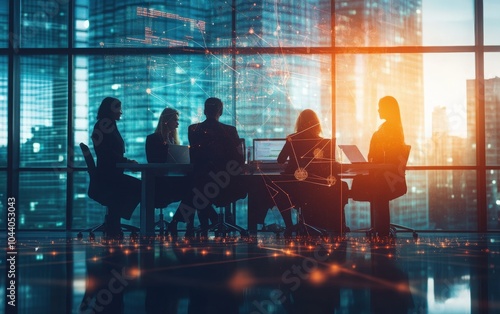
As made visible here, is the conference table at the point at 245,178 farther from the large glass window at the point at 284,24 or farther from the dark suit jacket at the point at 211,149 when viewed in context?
the large glass window at the point at 284,24

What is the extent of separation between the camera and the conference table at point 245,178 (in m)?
6.56

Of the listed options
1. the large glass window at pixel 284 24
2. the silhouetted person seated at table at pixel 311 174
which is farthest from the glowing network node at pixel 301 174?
the large glass window at pixel 284 24

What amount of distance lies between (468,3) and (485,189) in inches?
85.6

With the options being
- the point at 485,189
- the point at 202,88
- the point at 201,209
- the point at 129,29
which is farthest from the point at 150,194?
the point at 485,189

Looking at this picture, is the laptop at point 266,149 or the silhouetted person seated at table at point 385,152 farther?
the laptop at point 266,149

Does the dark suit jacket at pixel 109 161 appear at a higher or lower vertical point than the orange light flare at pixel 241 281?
higher

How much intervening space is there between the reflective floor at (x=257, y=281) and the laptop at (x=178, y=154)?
6.47ft

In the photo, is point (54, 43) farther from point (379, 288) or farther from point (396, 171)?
point (379, 288)

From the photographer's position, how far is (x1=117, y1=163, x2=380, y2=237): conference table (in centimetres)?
656

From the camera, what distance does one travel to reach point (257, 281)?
3068 millimetres

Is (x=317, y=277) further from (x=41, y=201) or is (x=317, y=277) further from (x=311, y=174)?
(x=41, y=201)

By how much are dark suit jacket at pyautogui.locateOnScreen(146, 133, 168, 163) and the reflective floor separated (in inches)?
74.9

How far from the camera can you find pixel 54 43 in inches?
341

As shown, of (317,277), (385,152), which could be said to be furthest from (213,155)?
(317,277)
